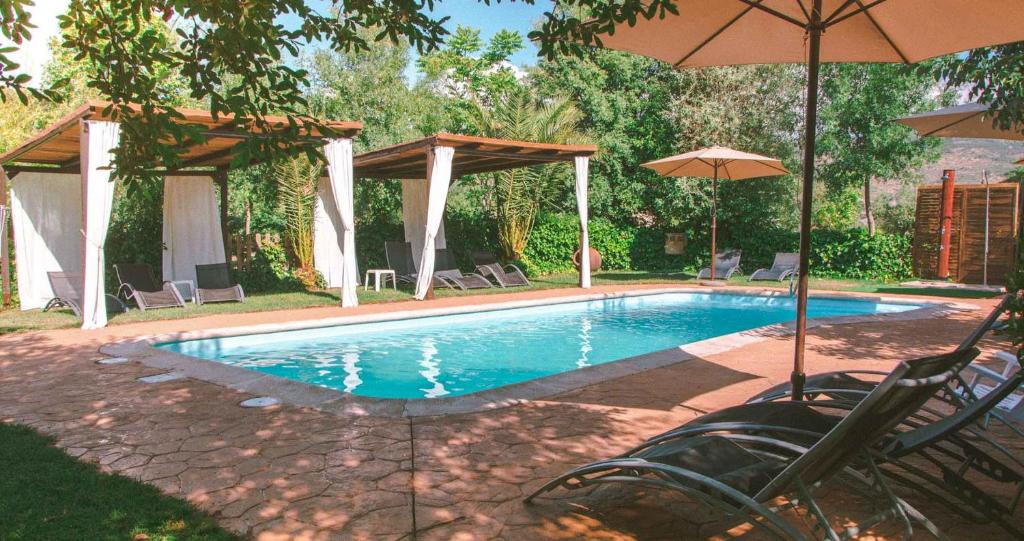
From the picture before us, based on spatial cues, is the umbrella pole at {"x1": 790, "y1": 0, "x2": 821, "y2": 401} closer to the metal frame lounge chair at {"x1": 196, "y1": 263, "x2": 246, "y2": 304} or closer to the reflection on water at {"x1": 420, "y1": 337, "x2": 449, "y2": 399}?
the reflection on water at {"x1": 420, "y1": 337, "x2": 449, "y2": 399}

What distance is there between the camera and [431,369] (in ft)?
22.4

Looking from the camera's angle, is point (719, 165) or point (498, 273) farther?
point (498, 273)

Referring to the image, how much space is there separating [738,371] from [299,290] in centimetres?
923

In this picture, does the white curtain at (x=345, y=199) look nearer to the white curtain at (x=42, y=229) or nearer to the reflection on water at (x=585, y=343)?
the reflection on water at (x=585, y=343)

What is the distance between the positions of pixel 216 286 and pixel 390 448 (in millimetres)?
8623

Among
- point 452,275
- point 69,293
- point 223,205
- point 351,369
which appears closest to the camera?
point 351,369

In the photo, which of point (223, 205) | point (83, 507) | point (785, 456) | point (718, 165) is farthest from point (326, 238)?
point (785, 456)

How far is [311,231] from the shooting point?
43.6ft

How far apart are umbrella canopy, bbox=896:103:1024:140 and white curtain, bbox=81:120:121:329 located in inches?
359

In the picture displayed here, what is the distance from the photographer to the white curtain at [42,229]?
33.8ft

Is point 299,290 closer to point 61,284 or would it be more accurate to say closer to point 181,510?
point 61,284

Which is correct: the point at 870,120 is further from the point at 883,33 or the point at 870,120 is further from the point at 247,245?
the point at 247,245

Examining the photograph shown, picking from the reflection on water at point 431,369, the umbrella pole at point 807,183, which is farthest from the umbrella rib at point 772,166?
the umbrella pole at point 807,183

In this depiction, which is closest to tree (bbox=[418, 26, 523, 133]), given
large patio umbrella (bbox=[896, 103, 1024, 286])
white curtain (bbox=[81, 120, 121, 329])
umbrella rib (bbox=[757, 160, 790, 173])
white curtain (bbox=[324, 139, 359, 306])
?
umbrella rib (bbox=[757, 160, 790, 173])
